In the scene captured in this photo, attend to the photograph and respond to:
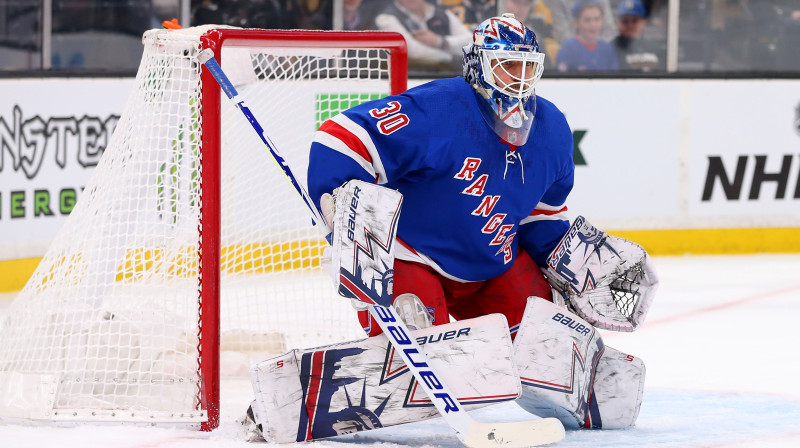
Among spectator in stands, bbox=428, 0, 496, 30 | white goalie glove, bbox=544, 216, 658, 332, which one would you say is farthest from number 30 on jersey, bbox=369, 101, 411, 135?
spectator in stands, bbox=428, 0, 496, 30

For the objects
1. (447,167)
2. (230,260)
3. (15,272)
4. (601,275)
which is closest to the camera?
(447,167)

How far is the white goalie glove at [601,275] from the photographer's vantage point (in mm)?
2959

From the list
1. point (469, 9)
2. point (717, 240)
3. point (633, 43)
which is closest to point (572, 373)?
point (717, 240)

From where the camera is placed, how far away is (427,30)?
20.0 feet

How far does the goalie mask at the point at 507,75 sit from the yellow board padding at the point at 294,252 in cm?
87

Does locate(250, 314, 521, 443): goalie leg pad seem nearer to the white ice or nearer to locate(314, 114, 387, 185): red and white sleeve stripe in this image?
the white ice

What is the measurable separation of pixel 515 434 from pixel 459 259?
399mm

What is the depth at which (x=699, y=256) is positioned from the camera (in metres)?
6.02

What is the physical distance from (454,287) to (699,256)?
3366mm

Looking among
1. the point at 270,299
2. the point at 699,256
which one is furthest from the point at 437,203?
the point at 699,256

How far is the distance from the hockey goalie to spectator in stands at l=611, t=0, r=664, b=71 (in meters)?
3.47

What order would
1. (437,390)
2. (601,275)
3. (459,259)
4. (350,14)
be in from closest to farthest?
(437,390) → (459,259) → (601,275) → (350,14)

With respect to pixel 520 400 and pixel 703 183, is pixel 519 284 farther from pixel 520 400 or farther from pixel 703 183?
pixel 703 183

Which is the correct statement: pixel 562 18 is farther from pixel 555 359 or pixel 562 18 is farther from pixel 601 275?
pixel 555 359
